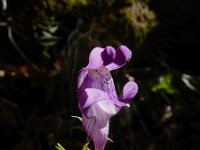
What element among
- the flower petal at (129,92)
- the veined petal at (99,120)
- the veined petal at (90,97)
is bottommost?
Result: the veined petal at (99,120)

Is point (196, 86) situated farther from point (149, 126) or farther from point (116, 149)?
point (116, 149)

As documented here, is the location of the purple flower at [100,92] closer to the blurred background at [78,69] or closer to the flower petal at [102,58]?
the flower petal at [102,58]

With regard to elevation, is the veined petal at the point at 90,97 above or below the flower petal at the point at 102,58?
below

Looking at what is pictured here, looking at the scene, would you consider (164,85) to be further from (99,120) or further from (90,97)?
(90,97)

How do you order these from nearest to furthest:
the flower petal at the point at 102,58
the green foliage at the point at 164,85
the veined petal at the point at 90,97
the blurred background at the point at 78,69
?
the veined petal at the point at 90,97, the flower petal at the point at 102,58, the blurred background at the point at 78,69, the green foliage at the point at 164,85

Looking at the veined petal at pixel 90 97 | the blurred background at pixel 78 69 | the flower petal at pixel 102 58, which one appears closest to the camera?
the veined petal at pixel 90 97

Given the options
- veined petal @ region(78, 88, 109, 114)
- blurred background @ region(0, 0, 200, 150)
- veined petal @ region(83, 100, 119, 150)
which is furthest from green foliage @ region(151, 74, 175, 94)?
veined petal @ region(78, 88, 109, 114)

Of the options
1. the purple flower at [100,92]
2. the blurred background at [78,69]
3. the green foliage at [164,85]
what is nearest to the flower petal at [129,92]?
the purple flower at [100,92]
